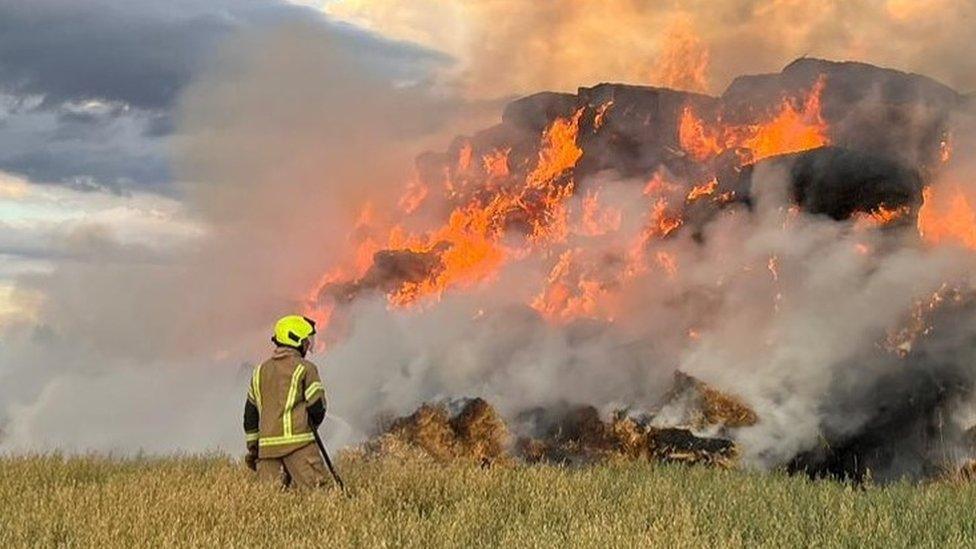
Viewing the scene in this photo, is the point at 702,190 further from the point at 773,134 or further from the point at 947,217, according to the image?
the point at 947,217

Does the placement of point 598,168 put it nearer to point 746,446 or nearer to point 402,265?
point 402,265

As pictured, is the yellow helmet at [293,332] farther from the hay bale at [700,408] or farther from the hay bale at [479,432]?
the hay bale at [700,408]

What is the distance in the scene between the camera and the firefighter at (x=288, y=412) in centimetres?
927

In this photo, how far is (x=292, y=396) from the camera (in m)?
9.21

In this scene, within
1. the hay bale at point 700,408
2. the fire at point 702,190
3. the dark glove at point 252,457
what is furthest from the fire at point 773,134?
the dark glove at point 252,457

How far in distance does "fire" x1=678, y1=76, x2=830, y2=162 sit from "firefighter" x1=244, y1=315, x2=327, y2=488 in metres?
12.0

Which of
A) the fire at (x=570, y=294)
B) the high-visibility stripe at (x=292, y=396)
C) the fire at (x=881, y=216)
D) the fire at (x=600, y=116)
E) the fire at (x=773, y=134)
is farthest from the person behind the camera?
the fire at (x=600, y=116)

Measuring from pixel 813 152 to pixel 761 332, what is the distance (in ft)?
11.0

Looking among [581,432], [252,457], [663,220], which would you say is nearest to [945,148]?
[663,220]

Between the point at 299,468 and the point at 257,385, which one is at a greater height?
the point at 257,385

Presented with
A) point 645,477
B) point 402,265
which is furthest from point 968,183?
point 402,265

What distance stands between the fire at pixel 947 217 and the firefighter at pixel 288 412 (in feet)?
36.7

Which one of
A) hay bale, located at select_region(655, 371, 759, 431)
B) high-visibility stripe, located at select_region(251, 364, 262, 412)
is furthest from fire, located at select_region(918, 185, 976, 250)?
high-visibility stripe, located at select_region(251, 364, 262, 412)

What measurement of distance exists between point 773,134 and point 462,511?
1426 centimetres
